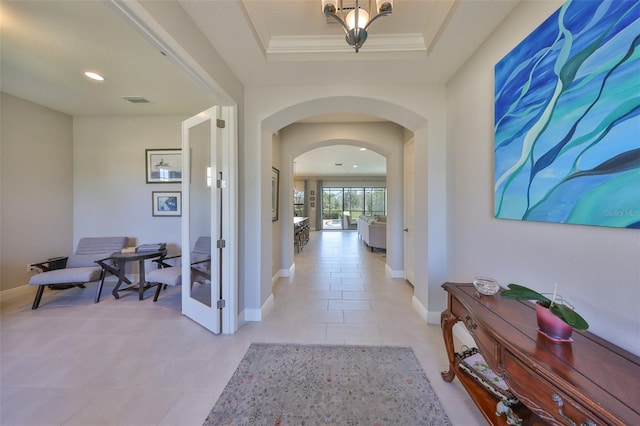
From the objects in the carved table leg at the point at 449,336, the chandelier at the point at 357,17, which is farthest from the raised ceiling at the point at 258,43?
the carved table leg at the point at 449,336

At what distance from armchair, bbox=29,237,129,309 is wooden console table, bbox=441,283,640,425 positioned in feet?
14.1

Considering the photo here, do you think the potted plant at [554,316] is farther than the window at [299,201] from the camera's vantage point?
No

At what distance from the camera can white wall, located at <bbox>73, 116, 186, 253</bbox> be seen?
3.94 m

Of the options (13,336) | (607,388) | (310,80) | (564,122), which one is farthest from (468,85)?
(13,336)

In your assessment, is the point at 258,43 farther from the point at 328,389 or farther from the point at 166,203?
the point at 166,203

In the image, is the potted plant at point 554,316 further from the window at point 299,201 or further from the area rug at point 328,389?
the window at point 299,201

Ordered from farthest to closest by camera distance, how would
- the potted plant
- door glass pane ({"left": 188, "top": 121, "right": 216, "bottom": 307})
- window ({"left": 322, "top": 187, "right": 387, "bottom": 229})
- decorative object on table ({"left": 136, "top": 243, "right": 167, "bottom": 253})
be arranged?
window ({"left": 322, "top": 187, "right": 387, "bottom": 229}), decorative object on table ({"left": 136, "top": 243, "right": 167, "bottom": 253}), door glass pane ({"left": 188, "top": 121, "right": 216, "bottom": 307}), the potted plant

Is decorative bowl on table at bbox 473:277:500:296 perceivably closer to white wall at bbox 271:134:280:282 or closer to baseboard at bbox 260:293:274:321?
baseboard at bbox 260:293:274:321

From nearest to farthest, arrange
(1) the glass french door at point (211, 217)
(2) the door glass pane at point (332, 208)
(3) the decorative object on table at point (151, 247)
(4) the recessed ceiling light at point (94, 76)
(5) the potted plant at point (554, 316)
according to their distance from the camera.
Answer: (5) the potted plant at point (554, 316) → (1) the glass french door at point (211, 217) → (4) the recessed ceiling light at point (94, 76) → (3) the decorative object on table at point (151, 247) → (2) the door glass pane at point (332, 208)

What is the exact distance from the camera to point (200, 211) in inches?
104

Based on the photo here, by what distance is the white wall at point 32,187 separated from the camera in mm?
3166

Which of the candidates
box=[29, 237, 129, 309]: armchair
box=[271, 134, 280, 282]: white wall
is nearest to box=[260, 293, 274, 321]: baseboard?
box=[271, 134, 280, 282]: white wall

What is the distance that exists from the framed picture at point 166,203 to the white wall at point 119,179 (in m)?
0.07

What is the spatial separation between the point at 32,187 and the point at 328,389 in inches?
196
